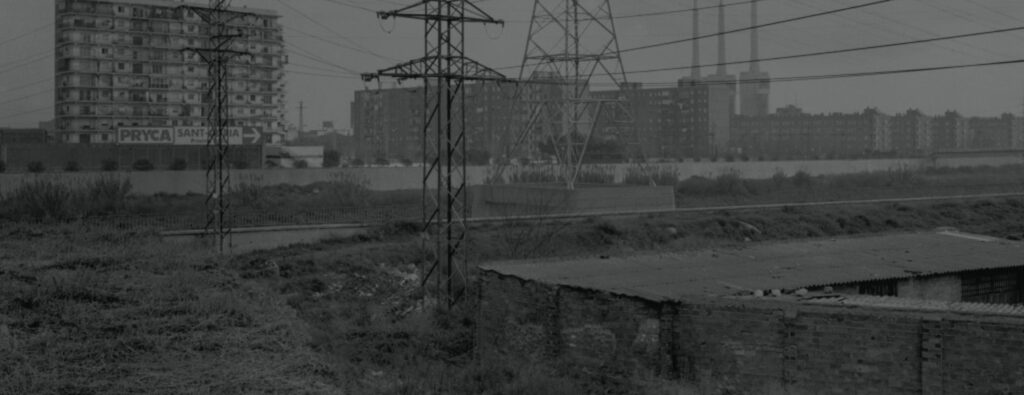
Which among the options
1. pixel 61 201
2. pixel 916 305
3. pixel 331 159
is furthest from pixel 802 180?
pixel 916 305

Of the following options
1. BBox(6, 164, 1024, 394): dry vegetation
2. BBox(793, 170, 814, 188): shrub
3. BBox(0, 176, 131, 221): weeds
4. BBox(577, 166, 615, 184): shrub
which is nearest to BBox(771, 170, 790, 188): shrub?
BBox(793, 170, 814, 188): shrub

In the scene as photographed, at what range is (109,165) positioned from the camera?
2058 inches

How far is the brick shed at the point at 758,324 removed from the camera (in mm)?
12320

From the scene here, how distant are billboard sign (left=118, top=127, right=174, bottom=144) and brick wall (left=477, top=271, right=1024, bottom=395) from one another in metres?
44.8

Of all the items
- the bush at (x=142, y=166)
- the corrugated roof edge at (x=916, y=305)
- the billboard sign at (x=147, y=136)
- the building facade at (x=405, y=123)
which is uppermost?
the building facade at (x=405, y=123)

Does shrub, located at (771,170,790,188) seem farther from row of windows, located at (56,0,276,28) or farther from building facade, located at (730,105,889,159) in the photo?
building facade, located at (730,105,889,159)

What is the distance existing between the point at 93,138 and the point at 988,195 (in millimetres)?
62903

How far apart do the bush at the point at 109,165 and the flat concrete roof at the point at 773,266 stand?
128 feet

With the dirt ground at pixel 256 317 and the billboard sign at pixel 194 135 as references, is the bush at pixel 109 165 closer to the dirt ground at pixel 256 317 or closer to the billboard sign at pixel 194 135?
the billboard sign at pixel 194 135

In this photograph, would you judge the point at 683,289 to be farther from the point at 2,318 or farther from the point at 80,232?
the point at 80,232

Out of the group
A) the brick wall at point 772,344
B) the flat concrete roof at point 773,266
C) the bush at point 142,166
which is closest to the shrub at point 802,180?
the bush at point 142,166

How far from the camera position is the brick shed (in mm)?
12320

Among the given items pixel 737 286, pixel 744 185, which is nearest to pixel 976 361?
pixel 737 286

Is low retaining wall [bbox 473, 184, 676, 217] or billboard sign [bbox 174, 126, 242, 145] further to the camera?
billboard sign [bbox 174, 126, 242, 145]
